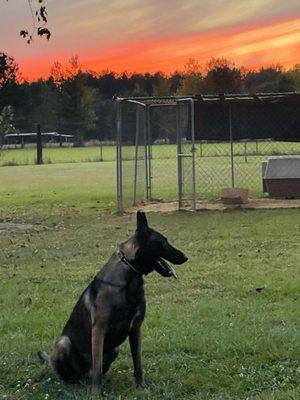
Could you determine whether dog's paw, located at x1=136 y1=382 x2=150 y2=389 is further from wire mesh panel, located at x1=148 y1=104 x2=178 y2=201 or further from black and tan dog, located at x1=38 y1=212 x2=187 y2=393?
wire mesh panel, located at x1=148 y1=104 x2=178 y2=201

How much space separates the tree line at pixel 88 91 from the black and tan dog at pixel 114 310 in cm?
6143

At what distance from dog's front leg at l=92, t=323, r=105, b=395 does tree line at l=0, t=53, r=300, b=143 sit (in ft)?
202

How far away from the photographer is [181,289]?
252 inches

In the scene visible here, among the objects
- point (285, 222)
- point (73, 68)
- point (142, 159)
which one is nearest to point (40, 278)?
point (285, 222)

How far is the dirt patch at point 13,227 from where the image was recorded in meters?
11.2

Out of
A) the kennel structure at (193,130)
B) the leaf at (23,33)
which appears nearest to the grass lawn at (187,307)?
the kennel structure at (193,130)

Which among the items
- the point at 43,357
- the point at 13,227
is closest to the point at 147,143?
the point at 13,227

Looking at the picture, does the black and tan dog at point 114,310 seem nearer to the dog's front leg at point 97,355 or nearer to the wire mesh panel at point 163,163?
the dog's front leg at point 97,355

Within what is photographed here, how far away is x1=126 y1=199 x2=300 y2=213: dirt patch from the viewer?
12974 millimetres

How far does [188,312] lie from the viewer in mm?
5539

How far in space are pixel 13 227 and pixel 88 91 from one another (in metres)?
70.8

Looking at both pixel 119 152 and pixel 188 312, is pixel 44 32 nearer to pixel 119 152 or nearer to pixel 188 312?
pixel 119 152

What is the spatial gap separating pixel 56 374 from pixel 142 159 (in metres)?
10.7

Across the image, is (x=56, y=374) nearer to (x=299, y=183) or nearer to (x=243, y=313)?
(x=243, y=313)
